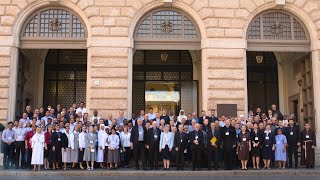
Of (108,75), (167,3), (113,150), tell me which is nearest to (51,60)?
(108,75)

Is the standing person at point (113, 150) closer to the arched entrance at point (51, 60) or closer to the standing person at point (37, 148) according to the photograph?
the standing person at point (37, 148)

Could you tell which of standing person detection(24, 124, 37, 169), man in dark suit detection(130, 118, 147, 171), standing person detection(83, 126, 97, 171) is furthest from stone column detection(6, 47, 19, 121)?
man in dark suit detection(130, 118, 147, 171)

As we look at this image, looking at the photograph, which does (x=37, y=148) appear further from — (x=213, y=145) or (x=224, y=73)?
(x=224, y=73)

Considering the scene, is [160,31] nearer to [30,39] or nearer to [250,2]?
[250,2]

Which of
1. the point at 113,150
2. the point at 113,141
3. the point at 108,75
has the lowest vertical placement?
the point at 113,150

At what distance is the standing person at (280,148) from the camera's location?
1595cm

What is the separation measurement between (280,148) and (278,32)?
5.86m

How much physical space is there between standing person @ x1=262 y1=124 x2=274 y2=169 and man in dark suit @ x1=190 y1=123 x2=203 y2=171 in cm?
249

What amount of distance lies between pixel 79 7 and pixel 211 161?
8.80 m

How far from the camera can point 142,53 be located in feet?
78.8

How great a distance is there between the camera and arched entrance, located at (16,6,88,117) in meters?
18.6

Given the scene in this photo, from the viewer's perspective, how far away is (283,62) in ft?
78.3

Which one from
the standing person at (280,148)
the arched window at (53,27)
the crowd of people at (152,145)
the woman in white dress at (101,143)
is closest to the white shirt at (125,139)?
the crowd of people at (152,145)

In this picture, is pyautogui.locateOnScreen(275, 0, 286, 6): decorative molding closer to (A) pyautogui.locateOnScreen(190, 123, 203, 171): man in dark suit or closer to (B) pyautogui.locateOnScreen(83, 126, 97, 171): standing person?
(A) pyautogui.locateOnScreen(190, 123, 203, 171): man in dark suit
